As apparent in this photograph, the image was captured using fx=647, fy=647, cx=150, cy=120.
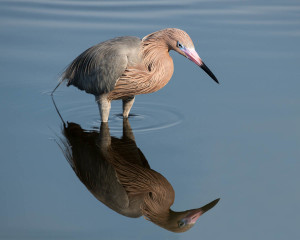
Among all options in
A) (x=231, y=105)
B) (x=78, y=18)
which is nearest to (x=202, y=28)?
(x=78, y=18)

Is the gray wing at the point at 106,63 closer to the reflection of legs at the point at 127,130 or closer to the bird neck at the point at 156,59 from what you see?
the bird neck at the point at 156,59

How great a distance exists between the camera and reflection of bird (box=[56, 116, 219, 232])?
17.5 ft

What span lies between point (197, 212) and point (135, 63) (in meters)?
1.95

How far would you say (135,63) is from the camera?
21.8 feet

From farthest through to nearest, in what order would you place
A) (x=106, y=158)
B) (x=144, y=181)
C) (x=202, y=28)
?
(x=202, y=28) → (x=106, y=158) → (x=144, y=181)

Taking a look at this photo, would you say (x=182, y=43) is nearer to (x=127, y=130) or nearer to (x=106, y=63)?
(x=106, y=63)

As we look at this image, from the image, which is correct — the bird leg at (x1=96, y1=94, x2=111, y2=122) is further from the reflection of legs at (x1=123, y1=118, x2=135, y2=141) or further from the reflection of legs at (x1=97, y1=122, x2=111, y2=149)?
the reflection of legs at (x1=123, y1=118, x2=135, y2=141)

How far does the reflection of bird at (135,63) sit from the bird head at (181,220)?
1797 millimetres

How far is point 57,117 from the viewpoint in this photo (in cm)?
732

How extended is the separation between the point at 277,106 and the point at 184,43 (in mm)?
1593

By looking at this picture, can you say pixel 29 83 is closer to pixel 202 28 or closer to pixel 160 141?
pixel 160 141

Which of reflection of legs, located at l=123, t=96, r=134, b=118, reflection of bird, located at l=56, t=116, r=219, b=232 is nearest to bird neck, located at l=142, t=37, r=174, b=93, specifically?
reflection of legs, located at l=123, t=96, r=134, b=118

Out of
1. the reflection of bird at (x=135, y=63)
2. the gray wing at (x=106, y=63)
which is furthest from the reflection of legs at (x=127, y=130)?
the gray wing at (x=106, y=63)

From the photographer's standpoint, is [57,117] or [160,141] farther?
[57,117]
